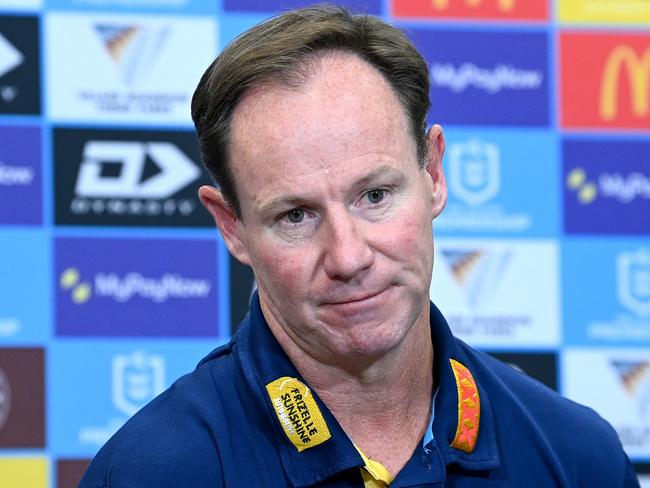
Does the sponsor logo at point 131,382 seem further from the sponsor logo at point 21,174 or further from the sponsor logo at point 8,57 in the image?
the sponsor logo at point 8,57

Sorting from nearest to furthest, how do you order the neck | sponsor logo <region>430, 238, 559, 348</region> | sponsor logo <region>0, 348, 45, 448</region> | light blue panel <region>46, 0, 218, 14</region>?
the neck, sponsor logo <region>0, 348, 45, 448</region>, light blue panel <region>46, 0, 218, 14</region>, sponsor logo <region>430, 238, 559, 348</region>

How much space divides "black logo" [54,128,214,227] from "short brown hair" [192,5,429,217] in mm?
1323

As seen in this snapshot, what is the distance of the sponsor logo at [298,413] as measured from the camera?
4.92 ft

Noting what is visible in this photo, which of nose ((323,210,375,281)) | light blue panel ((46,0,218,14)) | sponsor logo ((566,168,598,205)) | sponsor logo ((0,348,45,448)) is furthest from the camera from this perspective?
sponsor logo ((566,168,598,205))

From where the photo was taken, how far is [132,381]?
288 centimetres

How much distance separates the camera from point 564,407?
1.71 m

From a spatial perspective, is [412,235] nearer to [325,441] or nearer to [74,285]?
[325,441]

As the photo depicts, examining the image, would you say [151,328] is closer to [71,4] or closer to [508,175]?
[71,4]

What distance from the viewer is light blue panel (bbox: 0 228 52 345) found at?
2.82m

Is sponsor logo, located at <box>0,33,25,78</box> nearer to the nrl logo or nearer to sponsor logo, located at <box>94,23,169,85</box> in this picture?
sponsor logo, located at <box>94,23,169,85</box>

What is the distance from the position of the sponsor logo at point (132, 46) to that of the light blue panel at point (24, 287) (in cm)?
46

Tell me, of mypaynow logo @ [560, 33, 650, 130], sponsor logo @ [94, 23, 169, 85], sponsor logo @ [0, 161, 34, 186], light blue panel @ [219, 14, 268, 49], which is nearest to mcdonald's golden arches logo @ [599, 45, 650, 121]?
mypaynow logo @ [560, 33, 650, 130]

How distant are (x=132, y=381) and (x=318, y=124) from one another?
1.60 metres

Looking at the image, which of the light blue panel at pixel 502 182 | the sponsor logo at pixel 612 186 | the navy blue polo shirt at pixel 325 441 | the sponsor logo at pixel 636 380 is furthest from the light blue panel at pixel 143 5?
the navy blue polo shirt at pixel 325 441
